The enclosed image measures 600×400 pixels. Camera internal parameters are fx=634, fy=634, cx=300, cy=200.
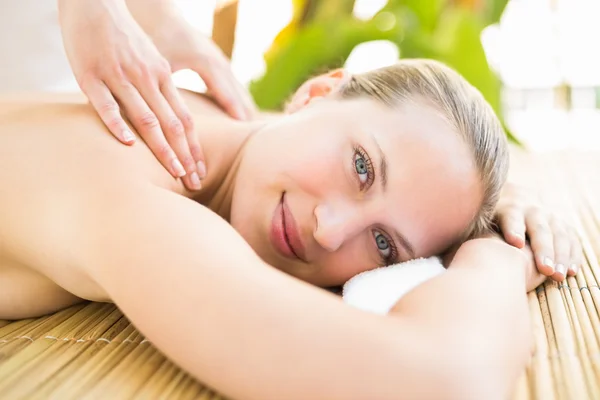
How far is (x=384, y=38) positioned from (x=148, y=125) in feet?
6.26

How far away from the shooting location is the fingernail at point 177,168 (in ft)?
3.10

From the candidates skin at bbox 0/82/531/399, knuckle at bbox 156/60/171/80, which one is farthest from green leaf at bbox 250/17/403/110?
knuckle at bbox 156/60/171/80

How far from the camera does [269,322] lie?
2.01ft

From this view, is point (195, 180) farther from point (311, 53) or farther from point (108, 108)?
point (311, 53)

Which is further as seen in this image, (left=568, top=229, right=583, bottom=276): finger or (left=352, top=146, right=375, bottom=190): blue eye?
(left=568, top=229, right=583, bottom=276): finger

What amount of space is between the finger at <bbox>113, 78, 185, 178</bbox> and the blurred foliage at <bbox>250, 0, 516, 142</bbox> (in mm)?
1626

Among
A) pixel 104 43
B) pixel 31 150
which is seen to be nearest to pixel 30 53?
pixel 104 43

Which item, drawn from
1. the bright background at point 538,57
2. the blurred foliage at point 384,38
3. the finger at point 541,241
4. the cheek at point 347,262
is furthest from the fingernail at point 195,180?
the bright background at point 538,57

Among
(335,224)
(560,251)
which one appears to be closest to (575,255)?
(560,251)

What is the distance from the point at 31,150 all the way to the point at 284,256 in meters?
0.39

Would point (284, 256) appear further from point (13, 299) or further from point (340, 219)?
point (13, 299)

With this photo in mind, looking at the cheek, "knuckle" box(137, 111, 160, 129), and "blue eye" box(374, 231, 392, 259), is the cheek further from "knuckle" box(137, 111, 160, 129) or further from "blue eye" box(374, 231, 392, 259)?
"knuckle" box(137, 111, 160, 129)

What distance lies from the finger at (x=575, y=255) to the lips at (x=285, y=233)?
0.45 metres

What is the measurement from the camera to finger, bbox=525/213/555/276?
99 centimetres
